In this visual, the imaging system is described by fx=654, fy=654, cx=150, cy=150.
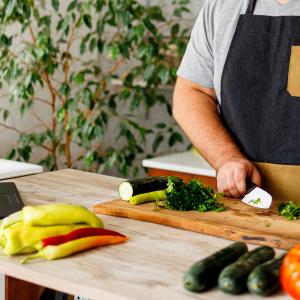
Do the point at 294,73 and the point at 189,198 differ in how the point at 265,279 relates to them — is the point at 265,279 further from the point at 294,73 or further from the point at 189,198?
the point at 294,73

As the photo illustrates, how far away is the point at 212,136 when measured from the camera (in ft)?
7.34

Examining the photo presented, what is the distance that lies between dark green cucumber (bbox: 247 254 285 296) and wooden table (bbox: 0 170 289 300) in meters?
0.02

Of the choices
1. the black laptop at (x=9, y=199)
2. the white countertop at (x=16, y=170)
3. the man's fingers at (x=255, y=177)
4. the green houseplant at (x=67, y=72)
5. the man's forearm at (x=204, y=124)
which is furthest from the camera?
the green houseplant at (x=67, y=72)

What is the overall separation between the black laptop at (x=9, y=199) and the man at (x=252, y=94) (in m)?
0.63

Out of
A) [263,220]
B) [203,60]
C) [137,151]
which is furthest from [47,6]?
[263,220]

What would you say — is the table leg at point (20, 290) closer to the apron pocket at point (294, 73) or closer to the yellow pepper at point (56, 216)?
the yellow pepper at point (56, 216)

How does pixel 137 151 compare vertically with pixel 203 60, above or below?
below

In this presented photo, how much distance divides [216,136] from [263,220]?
594 mm

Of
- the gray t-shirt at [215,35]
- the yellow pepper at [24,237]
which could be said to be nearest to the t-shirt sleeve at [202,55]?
the gray t-shirt at [215,35]

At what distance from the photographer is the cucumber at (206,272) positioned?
118 cm

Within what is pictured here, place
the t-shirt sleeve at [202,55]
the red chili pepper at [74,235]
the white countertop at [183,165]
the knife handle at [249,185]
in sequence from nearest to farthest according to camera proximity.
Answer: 1. the red chili pepper at [74,235]
2. the knife handle at [249,185]
3. the t-shirt sleeve at [202,55]
4. the white countertop at [183,165]

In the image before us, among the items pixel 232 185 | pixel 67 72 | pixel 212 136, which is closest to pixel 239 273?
pixel 232 185

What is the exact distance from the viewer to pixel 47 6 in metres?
4.05

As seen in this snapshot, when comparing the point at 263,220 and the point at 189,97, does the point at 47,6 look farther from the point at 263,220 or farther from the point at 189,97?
the point at 263,220
